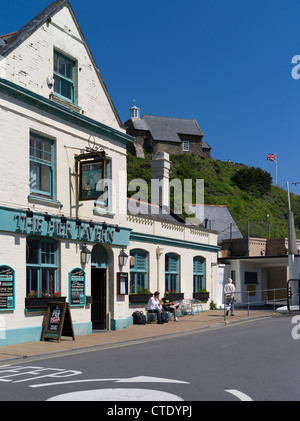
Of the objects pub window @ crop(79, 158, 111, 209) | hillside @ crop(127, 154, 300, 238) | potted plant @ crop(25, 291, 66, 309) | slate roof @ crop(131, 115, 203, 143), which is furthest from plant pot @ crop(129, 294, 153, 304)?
slate roof @ crop(131, 115, 203, 143)

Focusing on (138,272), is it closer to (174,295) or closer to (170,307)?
(170,307)

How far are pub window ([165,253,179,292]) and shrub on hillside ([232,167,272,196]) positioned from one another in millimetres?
66521

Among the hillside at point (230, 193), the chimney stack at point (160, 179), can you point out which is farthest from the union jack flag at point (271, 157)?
the chimney stack at point (160, 179)

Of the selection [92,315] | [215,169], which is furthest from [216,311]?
[215,169]

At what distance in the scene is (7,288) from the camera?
14406mm

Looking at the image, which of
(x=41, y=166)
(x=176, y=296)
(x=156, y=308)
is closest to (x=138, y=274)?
(x=156, y=308)

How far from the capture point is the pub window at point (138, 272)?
21391 mm

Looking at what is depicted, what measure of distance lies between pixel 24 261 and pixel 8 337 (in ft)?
6.79

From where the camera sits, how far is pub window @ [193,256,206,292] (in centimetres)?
2664

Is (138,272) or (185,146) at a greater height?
(185,146)

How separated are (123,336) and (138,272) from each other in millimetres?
5288

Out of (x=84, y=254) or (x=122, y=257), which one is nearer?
(x=84, y=254)
